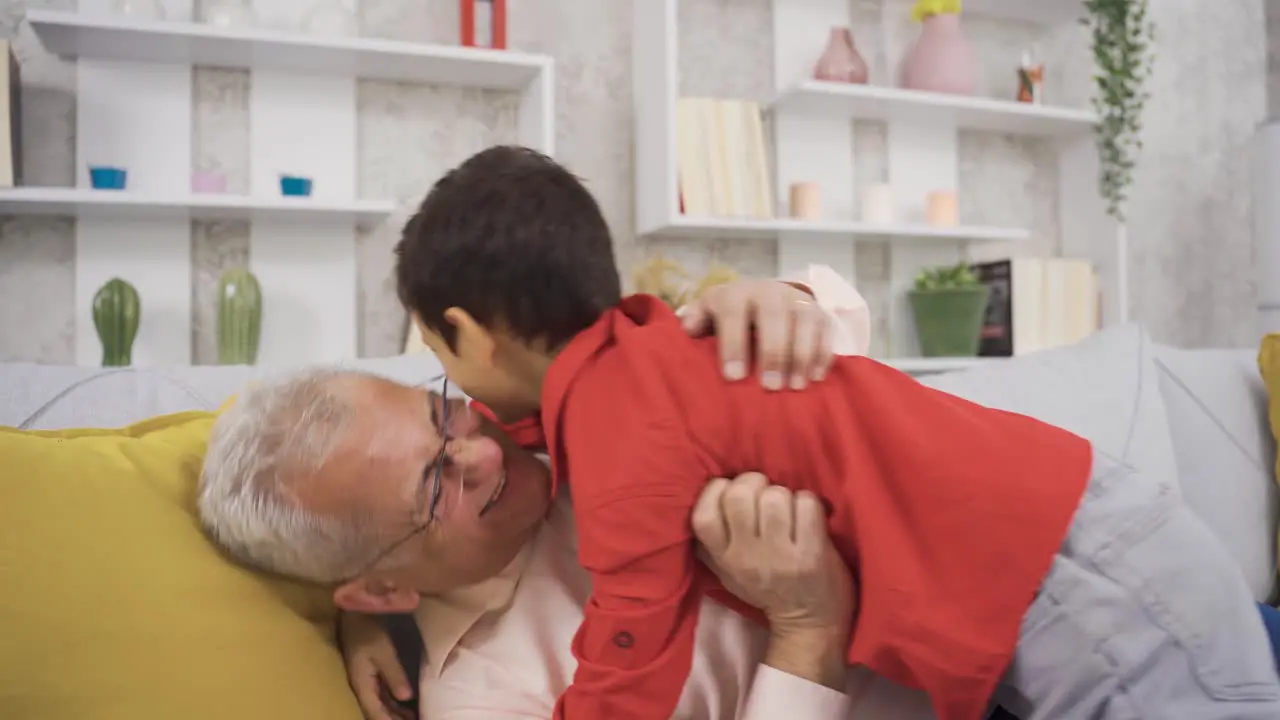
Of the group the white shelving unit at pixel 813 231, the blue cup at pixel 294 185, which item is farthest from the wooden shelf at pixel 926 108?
the blue cup at pixel 294 185

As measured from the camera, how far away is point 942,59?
2.70 metres

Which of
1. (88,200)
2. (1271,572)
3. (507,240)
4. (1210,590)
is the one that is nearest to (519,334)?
(507,240)

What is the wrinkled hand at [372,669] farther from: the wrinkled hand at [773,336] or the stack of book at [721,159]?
the stack of book at [721,159]

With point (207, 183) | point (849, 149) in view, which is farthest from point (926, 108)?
point (207, 183)

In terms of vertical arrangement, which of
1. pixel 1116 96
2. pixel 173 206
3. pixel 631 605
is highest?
pixel 1116 96

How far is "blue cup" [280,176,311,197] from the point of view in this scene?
2.13 m

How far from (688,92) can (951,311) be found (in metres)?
1.06

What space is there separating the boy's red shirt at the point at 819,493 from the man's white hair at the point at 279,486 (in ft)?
0.84

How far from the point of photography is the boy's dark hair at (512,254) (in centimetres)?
94

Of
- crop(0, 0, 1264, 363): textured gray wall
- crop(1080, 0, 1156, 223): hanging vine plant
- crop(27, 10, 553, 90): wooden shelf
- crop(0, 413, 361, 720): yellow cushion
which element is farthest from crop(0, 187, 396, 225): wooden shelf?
crop(1080, 0, 1156, 223): hanging vine plant

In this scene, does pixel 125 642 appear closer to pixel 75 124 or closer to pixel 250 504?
pixel 250 504

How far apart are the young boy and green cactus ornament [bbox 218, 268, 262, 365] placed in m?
1.34

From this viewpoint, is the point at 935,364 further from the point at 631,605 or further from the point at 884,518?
the point at 631,605

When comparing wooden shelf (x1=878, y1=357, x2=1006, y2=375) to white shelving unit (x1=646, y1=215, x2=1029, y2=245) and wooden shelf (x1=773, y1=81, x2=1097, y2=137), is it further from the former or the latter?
wooden shelf (x1=773, y1=81, x2=1097, y2=137)
